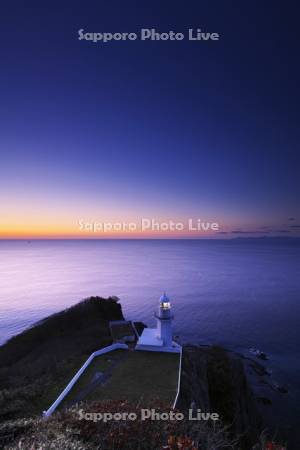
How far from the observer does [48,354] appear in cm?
3262

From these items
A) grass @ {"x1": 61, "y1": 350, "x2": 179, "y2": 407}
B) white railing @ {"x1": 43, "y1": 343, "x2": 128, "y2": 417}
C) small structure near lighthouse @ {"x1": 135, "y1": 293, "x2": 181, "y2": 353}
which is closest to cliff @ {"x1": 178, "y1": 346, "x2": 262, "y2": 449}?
grass @ {"x1": 61, "y1": 350, "x2": 179, "y2": 407}

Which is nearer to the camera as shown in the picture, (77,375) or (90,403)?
(90,403)

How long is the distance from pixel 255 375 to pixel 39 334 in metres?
26.3

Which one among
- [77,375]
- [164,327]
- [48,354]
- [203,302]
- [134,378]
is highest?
A: [164,327]

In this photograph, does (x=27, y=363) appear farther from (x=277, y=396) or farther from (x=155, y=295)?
(x=155, y=295)

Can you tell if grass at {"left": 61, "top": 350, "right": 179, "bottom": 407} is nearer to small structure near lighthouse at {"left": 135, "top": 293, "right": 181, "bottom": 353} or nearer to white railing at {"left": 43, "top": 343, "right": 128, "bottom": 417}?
white railing at {"left": 43, "top": 343, "right": 128, "bottom": 417}

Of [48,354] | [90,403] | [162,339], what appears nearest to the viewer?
[90,403]

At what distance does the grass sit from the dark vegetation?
2369mm

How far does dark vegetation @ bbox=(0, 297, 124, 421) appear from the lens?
20.1 meters

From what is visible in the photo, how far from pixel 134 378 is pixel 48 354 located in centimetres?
1569

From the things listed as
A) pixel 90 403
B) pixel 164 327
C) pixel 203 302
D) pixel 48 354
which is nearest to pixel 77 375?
pixel 90 403

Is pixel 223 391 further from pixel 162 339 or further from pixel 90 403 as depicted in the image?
pixel 90 403

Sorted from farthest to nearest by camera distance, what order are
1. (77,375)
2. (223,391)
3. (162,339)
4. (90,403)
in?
(162,339)
(223,391)
(77,375)
(90,403)

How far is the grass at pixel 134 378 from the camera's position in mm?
18719
